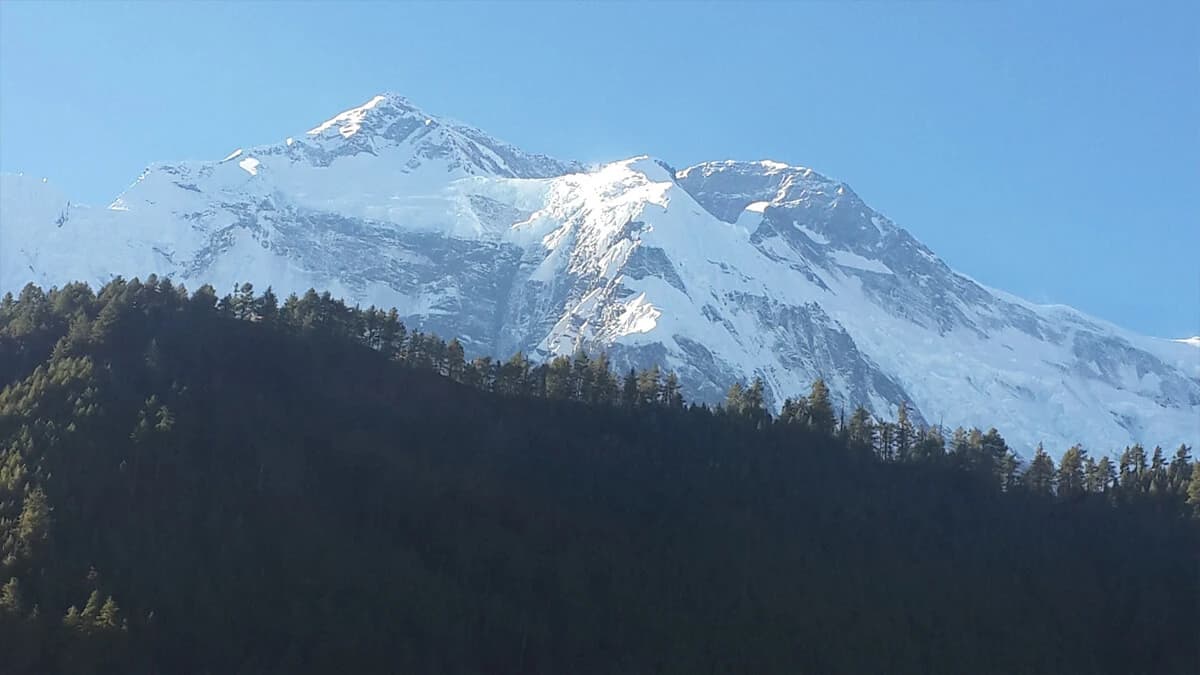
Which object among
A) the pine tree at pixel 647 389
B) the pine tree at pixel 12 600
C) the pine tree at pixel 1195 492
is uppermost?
the pine tree at pixel 647 389

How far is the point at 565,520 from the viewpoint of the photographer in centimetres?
11319

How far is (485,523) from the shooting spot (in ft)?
362

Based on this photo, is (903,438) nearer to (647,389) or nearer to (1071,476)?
(1071,476)

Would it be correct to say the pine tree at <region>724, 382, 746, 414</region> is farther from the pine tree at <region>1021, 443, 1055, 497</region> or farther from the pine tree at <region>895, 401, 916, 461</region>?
the pine tree at <region>1021, 443, 1055, 497</region>

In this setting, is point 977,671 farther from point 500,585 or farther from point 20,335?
point 20,335

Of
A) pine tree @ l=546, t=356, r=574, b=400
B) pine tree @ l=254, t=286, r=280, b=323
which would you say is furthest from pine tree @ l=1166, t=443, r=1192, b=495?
pine tree @ l=254, t=286, r=280, b=323

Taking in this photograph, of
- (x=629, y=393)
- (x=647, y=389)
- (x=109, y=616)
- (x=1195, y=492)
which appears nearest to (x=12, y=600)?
(x=109, y=616)

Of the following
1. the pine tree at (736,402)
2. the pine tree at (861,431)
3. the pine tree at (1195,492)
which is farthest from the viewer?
the pine tree at (736,402)

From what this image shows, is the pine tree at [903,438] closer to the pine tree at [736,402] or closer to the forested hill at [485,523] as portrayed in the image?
the forested hill at [485,523]

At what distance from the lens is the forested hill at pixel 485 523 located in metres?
92.2

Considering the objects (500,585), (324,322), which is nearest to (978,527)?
(500,585)

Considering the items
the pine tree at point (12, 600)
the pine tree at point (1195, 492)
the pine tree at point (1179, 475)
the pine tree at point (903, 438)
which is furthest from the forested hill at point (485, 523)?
the pine tree at point (903, 438)

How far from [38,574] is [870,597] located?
5880 centimetres

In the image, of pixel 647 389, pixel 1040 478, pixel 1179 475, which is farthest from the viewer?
pixel 647 389
